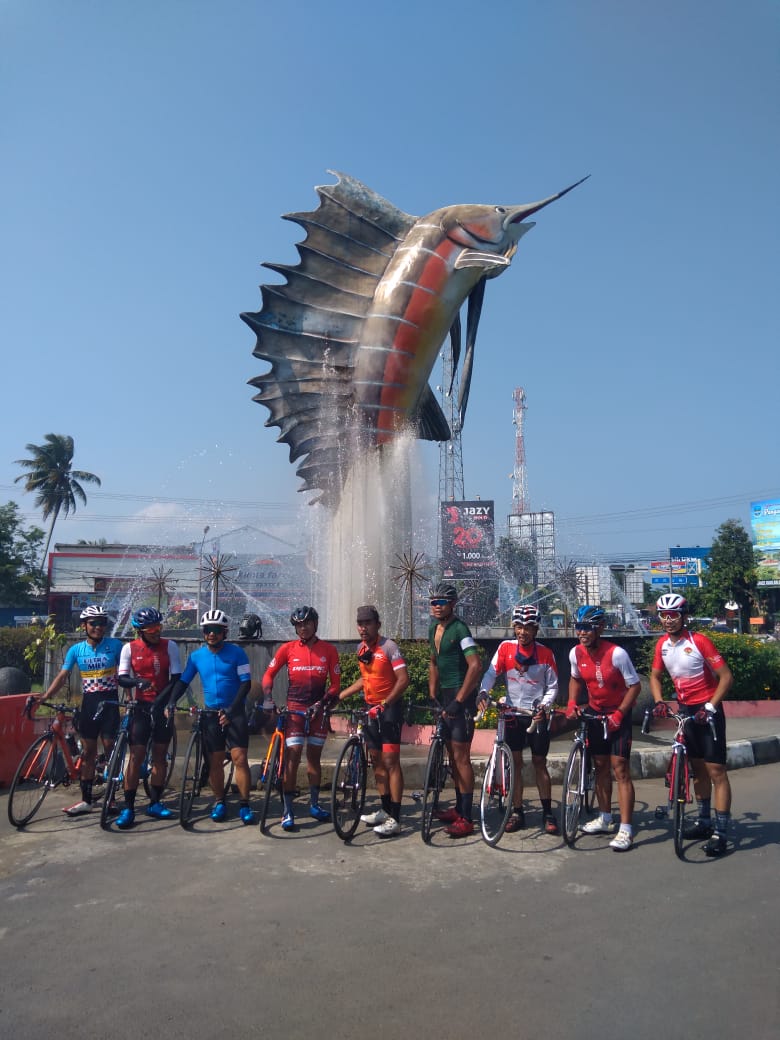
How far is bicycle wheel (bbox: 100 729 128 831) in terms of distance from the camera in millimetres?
6270

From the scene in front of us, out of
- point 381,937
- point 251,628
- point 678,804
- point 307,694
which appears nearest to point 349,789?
point 307,694

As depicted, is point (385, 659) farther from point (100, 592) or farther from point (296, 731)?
point (100, 592)

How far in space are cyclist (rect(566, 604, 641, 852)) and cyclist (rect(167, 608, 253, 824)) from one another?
8.39 feet

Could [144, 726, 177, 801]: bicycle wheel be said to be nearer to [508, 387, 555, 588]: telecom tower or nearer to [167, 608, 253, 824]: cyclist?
[167, 608, 253, 824]: cyclist

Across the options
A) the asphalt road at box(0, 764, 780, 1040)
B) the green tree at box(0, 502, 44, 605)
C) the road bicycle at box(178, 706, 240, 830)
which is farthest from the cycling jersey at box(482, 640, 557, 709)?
the green tree at box(0, 502, 44, 605)

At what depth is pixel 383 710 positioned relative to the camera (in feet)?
20.2

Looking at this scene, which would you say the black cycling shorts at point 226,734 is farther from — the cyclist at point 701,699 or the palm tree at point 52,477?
the palm tree at point 52,477

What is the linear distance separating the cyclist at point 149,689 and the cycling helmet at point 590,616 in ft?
10.8

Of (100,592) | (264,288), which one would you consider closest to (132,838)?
(264,288)

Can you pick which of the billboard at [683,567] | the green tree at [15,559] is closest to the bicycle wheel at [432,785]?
the green tree at [15,559]

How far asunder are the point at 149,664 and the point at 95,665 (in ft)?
1.82

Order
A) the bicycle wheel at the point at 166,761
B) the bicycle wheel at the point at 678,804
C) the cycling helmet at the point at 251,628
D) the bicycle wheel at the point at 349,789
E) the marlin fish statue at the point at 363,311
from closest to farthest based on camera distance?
the bicycle wheel at the point at 678,804, the bicycle wheel at the point at 349,789, the bicycle wheel at the point at 166,761, the cycling helmet at the point at 251,628, the marlin fish statue at the point at 363,311

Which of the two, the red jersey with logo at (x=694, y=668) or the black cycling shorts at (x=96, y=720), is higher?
the red jersey with logo at (x=694, y=668)

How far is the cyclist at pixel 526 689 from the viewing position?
617 cm
